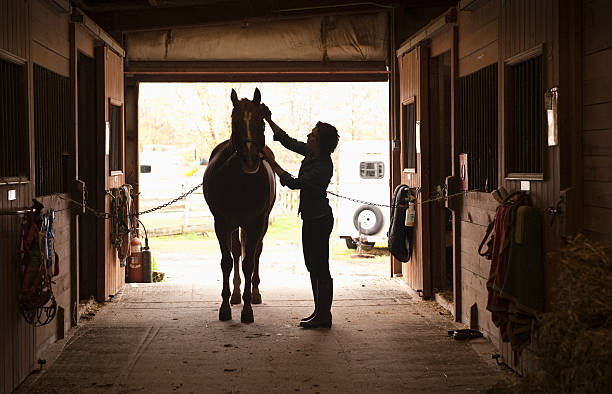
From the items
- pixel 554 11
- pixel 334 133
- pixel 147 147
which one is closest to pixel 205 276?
pixel 334 133

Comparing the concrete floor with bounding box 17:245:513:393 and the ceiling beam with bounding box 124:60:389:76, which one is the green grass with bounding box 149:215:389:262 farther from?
the concrete floor with bounding box 17:245:513:393

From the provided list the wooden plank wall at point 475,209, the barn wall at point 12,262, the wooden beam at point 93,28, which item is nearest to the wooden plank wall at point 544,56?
the wooden plank wall at point 475,209

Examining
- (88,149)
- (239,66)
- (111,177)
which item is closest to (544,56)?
(88,149)

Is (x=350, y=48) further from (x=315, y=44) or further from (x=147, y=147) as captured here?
(x=147, y=147)

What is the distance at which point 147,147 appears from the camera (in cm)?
2448

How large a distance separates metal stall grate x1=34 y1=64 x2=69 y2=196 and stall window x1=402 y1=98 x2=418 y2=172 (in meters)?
3.63

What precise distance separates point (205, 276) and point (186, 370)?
5.99m

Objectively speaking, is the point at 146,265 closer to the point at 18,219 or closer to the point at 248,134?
the point at 248,134

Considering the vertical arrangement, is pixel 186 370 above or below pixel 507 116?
below

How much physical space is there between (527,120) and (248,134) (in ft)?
7.22

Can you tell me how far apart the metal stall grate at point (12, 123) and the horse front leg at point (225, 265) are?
2.28m

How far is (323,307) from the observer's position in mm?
6492

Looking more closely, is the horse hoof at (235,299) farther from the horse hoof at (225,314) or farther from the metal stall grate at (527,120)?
the metal stall grate at (527,120)

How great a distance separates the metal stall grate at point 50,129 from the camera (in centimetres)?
560
